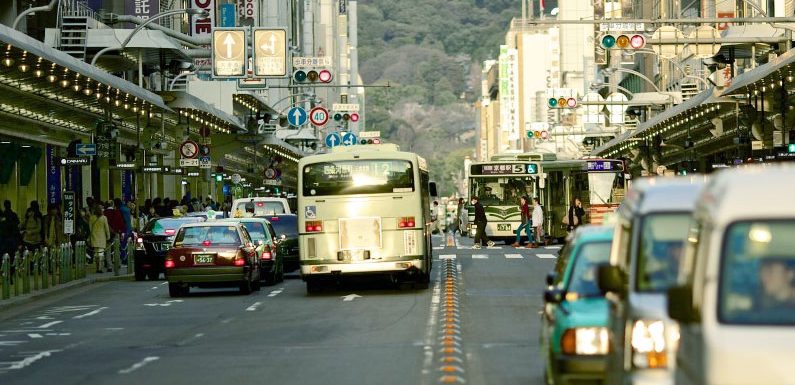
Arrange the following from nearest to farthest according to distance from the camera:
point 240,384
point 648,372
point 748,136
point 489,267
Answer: point 648,372
point 240,384
point 489,267
point 748,136

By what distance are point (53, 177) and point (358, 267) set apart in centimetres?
2419

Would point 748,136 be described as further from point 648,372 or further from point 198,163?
point 648,372

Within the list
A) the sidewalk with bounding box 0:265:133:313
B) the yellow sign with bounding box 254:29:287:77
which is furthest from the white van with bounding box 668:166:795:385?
the yellow sign with bounding box 254:29:287:77

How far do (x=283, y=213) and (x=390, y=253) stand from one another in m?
14.9

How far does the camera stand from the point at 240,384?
607 inches

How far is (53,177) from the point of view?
5141 centimetres

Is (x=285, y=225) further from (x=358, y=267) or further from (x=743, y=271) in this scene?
(x=743, y=271)

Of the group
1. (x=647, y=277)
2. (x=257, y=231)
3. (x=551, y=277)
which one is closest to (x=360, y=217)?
(x=257, y=231)

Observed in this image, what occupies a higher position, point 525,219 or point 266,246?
point 525,219

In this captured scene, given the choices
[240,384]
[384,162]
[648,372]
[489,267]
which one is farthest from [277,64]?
[648,372]

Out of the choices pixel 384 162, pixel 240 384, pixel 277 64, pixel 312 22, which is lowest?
pixel 240 384

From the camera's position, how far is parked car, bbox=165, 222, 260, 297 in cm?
3023

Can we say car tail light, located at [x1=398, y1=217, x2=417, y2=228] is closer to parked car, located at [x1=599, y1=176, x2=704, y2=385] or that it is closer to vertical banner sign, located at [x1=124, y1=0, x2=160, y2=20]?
parked car, located at [x1=599, y1=176, x2=704, y2=385]

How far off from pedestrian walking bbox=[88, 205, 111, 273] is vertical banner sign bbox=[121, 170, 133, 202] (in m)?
23.4
